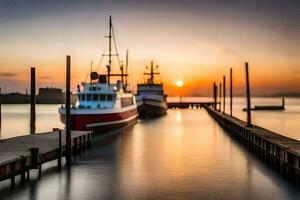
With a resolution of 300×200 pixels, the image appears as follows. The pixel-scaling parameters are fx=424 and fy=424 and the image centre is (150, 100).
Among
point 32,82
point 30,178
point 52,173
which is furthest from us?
point 32,82

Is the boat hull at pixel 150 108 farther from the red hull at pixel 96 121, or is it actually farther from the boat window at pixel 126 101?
the red hull at pixel 96 121

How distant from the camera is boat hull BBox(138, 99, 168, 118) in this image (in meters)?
90.1

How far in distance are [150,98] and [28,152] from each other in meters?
72.8

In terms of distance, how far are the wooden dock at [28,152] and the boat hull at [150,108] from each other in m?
57.2

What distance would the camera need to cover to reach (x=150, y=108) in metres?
93.9

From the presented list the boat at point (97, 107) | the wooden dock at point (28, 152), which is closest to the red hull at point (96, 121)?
the boat at point (97, 107)

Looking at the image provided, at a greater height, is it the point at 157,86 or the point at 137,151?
the point at 157,86

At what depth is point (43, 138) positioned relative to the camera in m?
29.9

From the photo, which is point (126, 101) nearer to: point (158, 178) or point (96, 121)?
point (96, 121)

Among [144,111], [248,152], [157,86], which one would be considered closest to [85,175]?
[248,152]

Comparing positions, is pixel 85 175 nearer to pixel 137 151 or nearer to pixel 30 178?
A: pixel 30 178

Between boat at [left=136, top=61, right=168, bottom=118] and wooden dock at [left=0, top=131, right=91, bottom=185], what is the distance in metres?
57.0

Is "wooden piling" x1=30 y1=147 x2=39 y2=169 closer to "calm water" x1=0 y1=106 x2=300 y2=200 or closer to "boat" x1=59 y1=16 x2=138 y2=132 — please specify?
"calm water" x1=0 y1=106 x2=300 y2=200

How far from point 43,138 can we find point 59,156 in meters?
5.16
